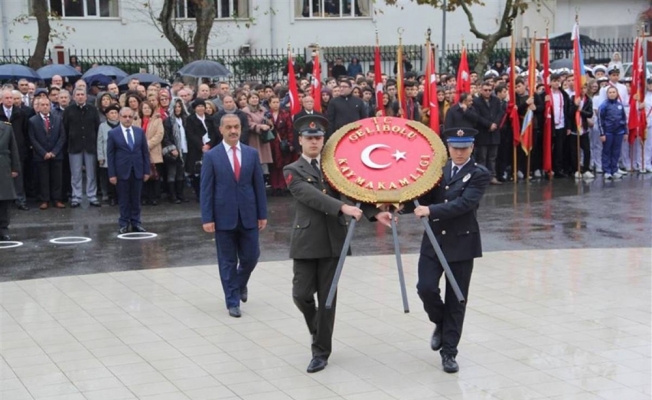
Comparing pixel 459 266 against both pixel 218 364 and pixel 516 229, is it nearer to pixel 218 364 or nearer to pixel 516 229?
pixel 218 364

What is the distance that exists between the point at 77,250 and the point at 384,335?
579cm

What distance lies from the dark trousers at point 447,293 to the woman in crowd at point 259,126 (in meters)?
10.1

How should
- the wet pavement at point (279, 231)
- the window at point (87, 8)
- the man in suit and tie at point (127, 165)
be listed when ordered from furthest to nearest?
the window at point (87, 8) < the man in suit and tie at point (127, 165) < the wet pavement at point (279, 231)

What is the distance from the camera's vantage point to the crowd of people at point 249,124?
17109 millimetres

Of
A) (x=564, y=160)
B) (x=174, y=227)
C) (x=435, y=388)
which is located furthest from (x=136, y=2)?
(x=435, y=388)

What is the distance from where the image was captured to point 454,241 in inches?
313

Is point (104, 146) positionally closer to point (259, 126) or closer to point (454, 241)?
point (259, 126)

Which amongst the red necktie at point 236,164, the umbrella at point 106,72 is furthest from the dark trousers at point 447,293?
the umbrella at point 106,72

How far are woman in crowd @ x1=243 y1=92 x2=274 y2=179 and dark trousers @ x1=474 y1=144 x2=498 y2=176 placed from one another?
3.99 m

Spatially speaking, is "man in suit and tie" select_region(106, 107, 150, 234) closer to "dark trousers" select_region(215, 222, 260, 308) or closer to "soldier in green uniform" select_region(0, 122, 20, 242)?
"soldier in green uniform" select_region(0, 122, 20, 242)

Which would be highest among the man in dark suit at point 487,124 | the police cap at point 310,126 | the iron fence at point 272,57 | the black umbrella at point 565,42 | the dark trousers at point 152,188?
the black umbrella at point 565,42

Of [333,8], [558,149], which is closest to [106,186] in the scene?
[558,149]

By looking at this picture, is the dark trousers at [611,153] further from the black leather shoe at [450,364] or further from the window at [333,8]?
the window at [333,8]

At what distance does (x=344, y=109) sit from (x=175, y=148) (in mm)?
3017
